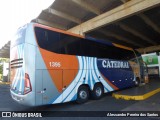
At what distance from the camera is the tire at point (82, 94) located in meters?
8.14

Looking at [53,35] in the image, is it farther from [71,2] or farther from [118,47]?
[118,47]

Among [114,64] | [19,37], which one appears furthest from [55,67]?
[114,64]

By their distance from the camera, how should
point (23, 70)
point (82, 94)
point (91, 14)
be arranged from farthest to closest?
point (91, 14) → point (82, 94) → point (23, 70)

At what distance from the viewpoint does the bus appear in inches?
253

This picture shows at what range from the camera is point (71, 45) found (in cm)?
796

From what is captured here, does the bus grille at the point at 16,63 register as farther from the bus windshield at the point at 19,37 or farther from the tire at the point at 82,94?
the tire at the point at 82,94

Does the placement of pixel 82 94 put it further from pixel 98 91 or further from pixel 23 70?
pixel 23 70

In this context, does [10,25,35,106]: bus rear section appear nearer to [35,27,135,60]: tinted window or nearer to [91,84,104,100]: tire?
[35,27,135,60]: tinted window

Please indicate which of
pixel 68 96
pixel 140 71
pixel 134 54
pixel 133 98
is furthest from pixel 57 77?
pixel 140 71

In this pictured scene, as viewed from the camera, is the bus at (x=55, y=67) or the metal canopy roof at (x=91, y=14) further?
the metal canopy roof at (x=91, y=14)

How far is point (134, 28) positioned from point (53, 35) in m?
9.24

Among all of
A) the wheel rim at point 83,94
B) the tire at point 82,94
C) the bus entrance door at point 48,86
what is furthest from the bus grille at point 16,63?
the wheel rim at point 83,94

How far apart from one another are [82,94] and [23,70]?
122 inches

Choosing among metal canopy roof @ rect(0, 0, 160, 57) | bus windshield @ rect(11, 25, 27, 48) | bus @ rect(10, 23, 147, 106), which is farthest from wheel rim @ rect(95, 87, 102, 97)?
bus windshield @ rect(11, 25, 27, 48)
